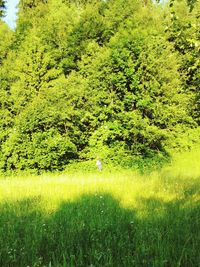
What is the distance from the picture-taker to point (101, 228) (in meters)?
4.46

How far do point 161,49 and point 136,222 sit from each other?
79.5 feet

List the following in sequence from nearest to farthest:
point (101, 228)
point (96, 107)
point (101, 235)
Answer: point (101, 235) < point (101, 228) < point (96, 107)

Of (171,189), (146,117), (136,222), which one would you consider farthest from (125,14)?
(136,222)

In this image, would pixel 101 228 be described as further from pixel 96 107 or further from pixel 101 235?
pixel 96 107

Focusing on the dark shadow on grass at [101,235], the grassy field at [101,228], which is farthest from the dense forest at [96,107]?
the dark shadow on grass at [101,235]

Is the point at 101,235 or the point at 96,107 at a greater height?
the point at 96,107

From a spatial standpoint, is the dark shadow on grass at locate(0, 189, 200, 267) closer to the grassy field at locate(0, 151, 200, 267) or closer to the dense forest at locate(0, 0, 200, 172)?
the grassy field at locate(0, 151, 200, 267)

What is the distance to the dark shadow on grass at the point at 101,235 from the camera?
3.52 meters

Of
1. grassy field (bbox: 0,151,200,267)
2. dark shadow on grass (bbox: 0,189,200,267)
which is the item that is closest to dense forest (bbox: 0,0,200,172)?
grassy field (bbox: 0,151,200,267)

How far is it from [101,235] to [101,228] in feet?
0.55

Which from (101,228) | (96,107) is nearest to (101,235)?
(101,228)

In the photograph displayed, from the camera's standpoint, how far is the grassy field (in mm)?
3555

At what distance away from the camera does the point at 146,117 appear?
1025 inches

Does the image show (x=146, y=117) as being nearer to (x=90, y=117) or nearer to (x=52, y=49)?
(x=90, y=117)
